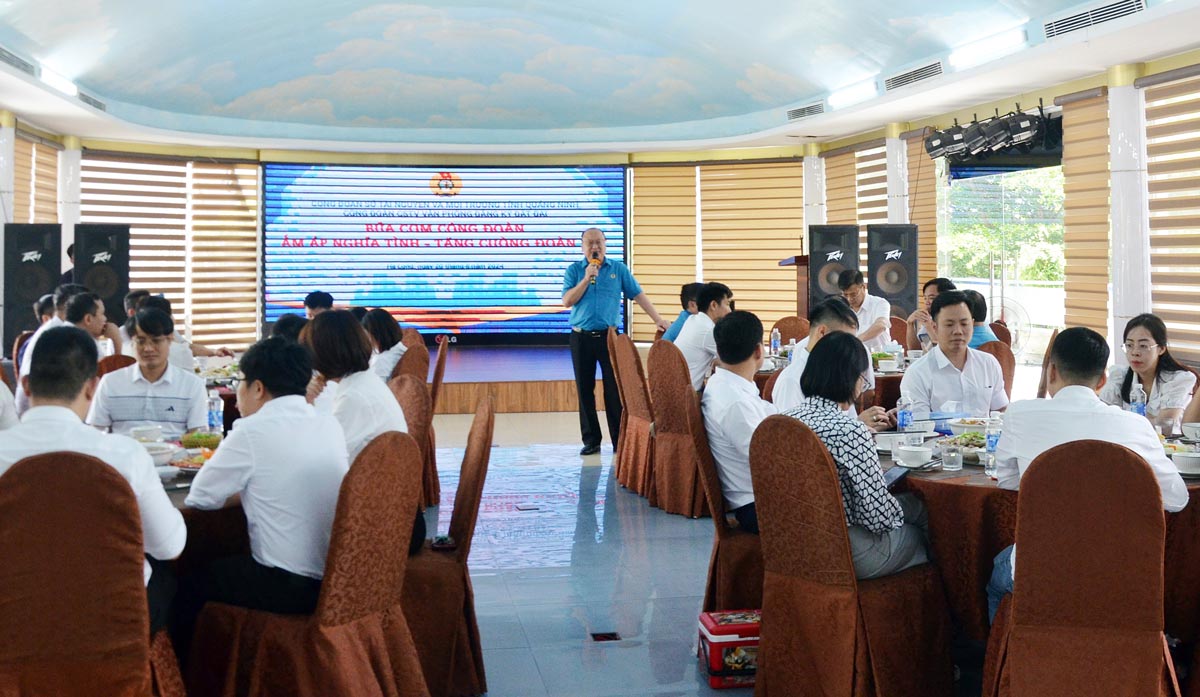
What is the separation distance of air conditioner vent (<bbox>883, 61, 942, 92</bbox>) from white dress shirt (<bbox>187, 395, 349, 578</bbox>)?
7.05 m

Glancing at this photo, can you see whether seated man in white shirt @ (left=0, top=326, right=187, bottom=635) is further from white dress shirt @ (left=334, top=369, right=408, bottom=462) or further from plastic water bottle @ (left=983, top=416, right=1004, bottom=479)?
plastic water bottle @ (left=983, top=416, right=1004, bottom=479)

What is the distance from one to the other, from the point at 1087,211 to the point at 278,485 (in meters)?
7.40

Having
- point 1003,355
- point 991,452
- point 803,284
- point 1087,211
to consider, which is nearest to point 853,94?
point 803,284

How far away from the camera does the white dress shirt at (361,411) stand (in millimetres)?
3730

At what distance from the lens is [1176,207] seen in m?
7.76

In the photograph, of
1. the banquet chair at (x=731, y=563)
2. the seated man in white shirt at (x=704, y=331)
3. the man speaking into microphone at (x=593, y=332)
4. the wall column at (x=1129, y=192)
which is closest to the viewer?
the banquet chair at (x=731, y=563)

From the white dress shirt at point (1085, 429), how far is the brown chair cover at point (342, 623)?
5.64 feet

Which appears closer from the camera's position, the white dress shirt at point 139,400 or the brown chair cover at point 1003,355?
the white dress shirt at point 139,400

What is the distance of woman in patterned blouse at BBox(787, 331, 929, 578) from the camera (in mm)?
3277

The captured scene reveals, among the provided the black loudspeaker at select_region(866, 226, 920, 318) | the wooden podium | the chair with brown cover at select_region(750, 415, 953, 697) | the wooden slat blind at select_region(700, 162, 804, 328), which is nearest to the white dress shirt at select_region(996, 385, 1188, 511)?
the chair with brown cover at select_region(750, 415, 953, 697)

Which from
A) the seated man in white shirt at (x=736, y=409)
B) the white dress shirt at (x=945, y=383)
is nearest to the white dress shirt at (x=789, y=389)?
the seated man in white shirt at (x=736, y=409)

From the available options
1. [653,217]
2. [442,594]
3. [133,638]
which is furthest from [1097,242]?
[133,638]

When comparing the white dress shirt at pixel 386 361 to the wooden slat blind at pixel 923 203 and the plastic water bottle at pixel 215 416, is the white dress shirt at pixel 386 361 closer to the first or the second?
the plastic water bottle at pixel 215 416

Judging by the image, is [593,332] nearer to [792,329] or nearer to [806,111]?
[792,329]
